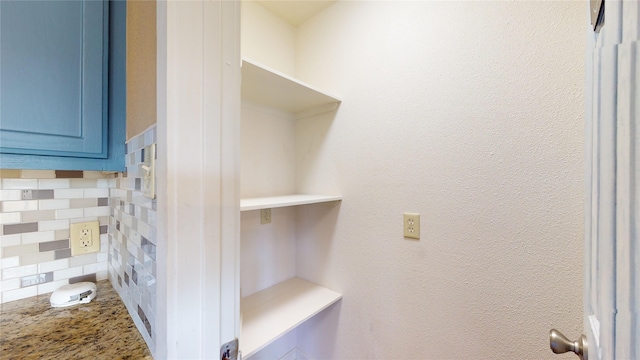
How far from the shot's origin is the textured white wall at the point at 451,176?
79 centimetres

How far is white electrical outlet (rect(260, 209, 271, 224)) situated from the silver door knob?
4.02 feet

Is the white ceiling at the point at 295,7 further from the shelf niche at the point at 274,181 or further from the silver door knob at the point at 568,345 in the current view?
the silver door knob at the point at 568,345

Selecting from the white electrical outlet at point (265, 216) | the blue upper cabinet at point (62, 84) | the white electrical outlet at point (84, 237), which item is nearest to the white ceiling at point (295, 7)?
the blue upper cabinet at point (62, 84)

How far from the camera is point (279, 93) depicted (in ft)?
4.02

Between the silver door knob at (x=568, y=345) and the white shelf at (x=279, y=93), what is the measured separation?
1157 mm

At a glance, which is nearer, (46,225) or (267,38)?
(46,225)

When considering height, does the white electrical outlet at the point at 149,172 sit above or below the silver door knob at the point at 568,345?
above

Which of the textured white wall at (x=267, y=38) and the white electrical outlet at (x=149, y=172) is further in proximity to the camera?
the textured white wall at (x=267, y=38)

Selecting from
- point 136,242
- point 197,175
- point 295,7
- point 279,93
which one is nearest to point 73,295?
point 136,242

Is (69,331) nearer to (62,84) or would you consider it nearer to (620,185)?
(62,84)

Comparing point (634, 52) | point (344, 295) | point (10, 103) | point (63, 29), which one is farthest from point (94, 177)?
point (634, 52)

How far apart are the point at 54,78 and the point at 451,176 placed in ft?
4.60

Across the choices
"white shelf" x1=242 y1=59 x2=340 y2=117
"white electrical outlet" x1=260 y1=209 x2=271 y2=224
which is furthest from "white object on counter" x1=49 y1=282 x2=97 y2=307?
"white shelf" x1=242 y1=59 x2=340 y2=117

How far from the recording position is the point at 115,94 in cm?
79
